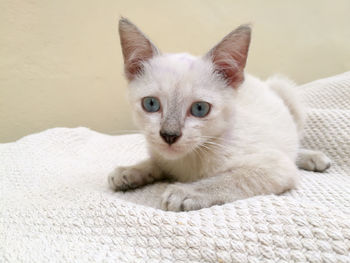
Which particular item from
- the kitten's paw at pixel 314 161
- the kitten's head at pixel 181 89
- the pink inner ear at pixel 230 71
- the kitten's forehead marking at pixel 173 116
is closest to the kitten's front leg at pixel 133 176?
the kitten's head at pixel 181 89

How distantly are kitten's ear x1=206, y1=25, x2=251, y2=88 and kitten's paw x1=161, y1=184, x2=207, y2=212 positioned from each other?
0.42 meters

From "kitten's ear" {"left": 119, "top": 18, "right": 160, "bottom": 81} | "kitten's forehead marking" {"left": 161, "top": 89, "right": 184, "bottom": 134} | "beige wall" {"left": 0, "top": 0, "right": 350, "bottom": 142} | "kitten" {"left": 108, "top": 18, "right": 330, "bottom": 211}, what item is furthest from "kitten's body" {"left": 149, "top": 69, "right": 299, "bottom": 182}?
"beige wall" {"left": 0, "top": 0, "right": 350, "bottom": 142}

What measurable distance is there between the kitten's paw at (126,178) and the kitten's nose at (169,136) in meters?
0.29

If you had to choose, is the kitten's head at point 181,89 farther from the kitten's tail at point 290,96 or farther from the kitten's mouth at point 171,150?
the kitten's tail at point 290,96

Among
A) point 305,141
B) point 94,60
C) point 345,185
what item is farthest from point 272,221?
point 94,60

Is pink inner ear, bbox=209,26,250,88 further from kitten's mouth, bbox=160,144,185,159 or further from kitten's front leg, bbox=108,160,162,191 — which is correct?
kitten's front leg, bbox=108,160,162,191

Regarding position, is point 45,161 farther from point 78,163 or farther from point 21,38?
point 21,38

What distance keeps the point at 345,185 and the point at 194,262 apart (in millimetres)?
696

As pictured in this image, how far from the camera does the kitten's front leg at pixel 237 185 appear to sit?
2.62ft

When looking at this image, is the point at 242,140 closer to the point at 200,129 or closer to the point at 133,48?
the point at 200,129

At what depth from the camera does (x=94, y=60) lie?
1.85 metres

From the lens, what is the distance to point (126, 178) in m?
1.04

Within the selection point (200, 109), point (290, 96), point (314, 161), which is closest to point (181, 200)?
point (200, 109)

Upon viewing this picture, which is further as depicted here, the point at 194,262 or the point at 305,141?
the point at 305,141
